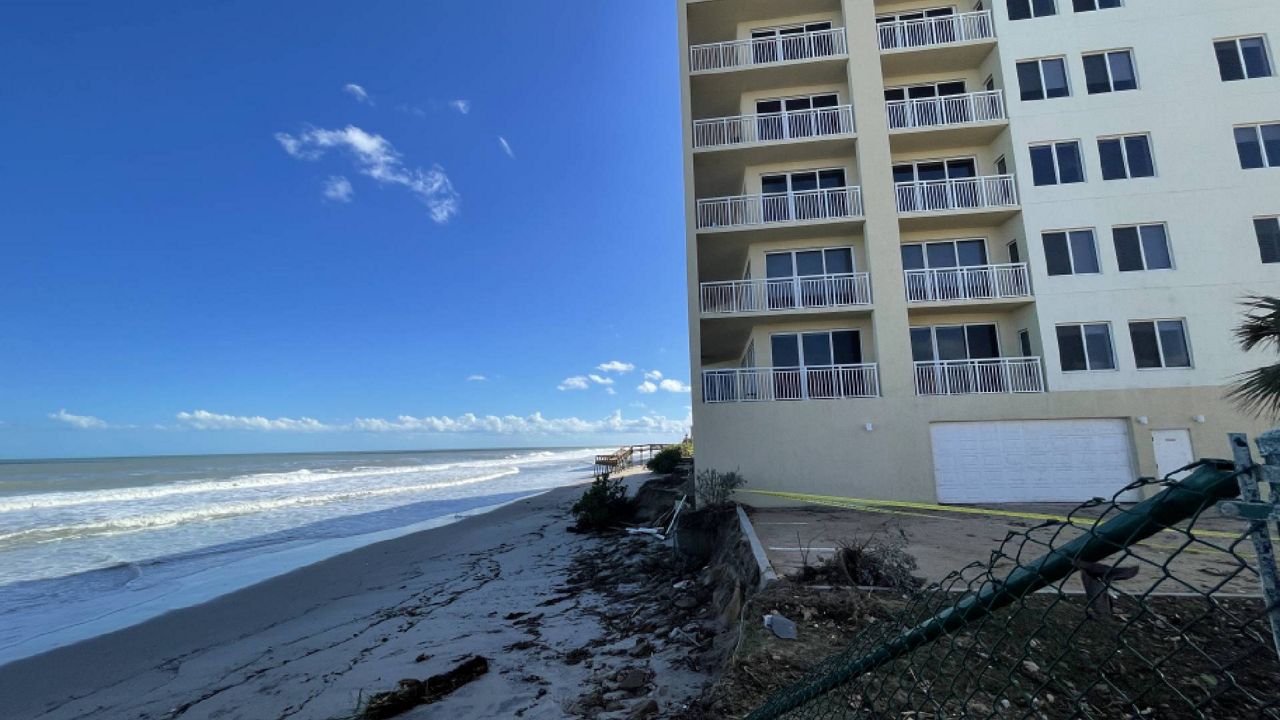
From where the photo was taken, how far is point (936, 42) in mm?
16094

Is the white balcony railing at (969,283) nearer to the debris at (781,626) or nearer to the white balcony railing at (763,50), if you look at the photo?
the white balcony railing at (763,50)

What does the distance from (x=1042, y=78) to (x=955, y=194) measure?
428 cm

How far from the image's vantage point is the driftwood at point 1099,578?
1769mm

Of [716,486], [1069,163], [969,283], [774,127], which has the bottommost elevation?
[716,486]

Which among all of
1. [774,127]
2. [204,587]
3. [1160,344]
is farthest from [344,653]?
[1160,344]

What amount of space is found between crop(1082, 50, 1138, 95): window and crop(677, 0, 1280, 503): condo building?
8 centimetres

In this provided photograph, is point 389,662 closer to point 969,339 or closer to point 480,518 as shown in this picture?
point 480,518

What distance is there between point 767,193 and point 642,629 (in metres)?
13.6

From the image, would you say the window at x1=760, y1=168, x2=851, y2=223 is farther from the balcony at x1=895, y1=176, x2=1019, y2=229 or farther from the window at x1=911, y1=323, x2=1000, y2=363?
the window at x1=911, y1=323, x2=1000, y2=363

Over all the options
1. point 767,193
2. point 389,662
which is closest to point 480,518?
point 389,662

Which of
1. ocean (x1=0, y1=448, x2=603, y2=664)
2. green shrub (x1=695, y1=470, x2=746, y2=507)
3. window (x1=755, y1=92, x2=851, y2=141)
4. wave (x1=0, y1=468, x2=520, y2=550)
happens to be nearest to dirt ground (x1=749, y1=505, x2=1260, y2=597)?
green shrub (x1=695, y1=470, x2=746, y2=507)

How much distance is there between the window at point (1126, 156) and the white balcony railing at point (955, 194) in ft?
8.53

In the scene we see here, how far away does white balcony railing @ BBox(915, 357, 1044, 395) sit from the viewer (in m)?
13.9

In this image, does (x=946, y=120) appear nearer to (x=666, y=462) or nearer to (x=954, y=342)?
(x=954, y=342)
